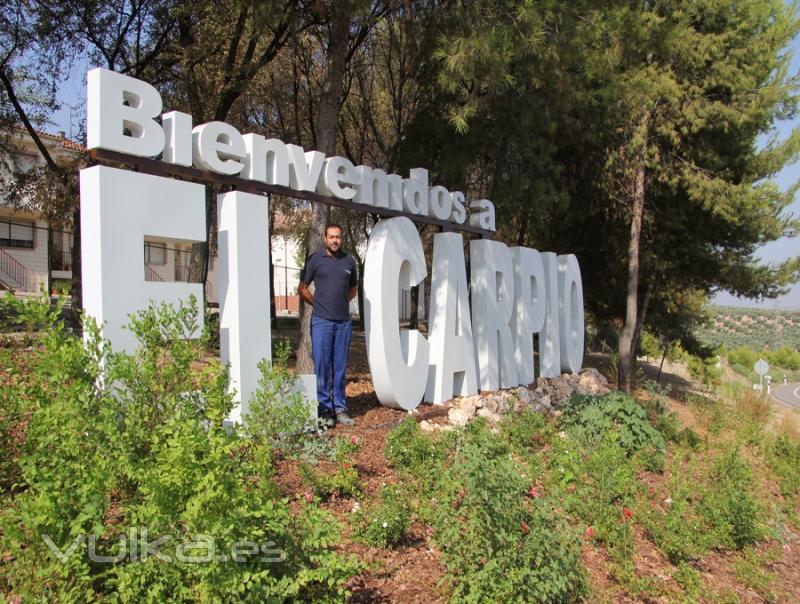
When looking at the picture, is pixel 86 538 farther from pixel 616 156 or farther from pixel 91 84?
pixel 616 156

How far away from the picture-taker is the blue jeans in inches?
240

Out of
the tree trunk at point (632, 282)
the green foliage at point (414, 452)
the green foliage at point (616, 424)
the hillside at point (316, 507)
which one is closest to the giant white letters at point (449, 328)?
the hillside at point (316, 507)

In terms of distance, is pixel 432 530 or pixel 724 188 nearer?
pixel 432 530

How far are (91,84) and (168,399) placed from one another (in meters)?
2.72

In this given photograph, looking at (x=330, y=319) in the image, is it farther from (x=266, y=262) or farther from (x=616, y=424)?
(x=616, y=424)

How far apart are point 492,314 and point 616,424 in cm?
227

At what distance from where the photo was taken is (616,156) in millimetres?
13086

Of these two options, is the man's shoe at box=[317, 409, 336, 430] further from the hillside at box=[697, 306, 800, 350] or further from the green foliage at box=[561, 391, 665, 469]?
the hillside at box=[697, 306, 800, 350]

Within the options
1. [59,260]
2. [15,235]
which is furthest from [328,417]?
[59,260]

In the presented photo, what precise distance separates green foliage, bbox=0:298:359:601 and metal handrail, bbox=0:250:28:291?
2597cm

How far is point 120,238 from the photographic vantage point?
14.9 feet

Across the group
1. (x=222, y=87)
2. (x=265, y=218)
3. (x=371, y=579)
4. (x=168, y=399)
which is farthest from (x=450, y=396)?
(x=222, y=87)

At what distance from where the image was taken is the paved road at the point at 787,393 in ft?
144

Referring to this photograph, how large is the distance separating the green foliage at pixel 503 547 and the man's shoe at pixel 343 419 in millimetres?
2738
